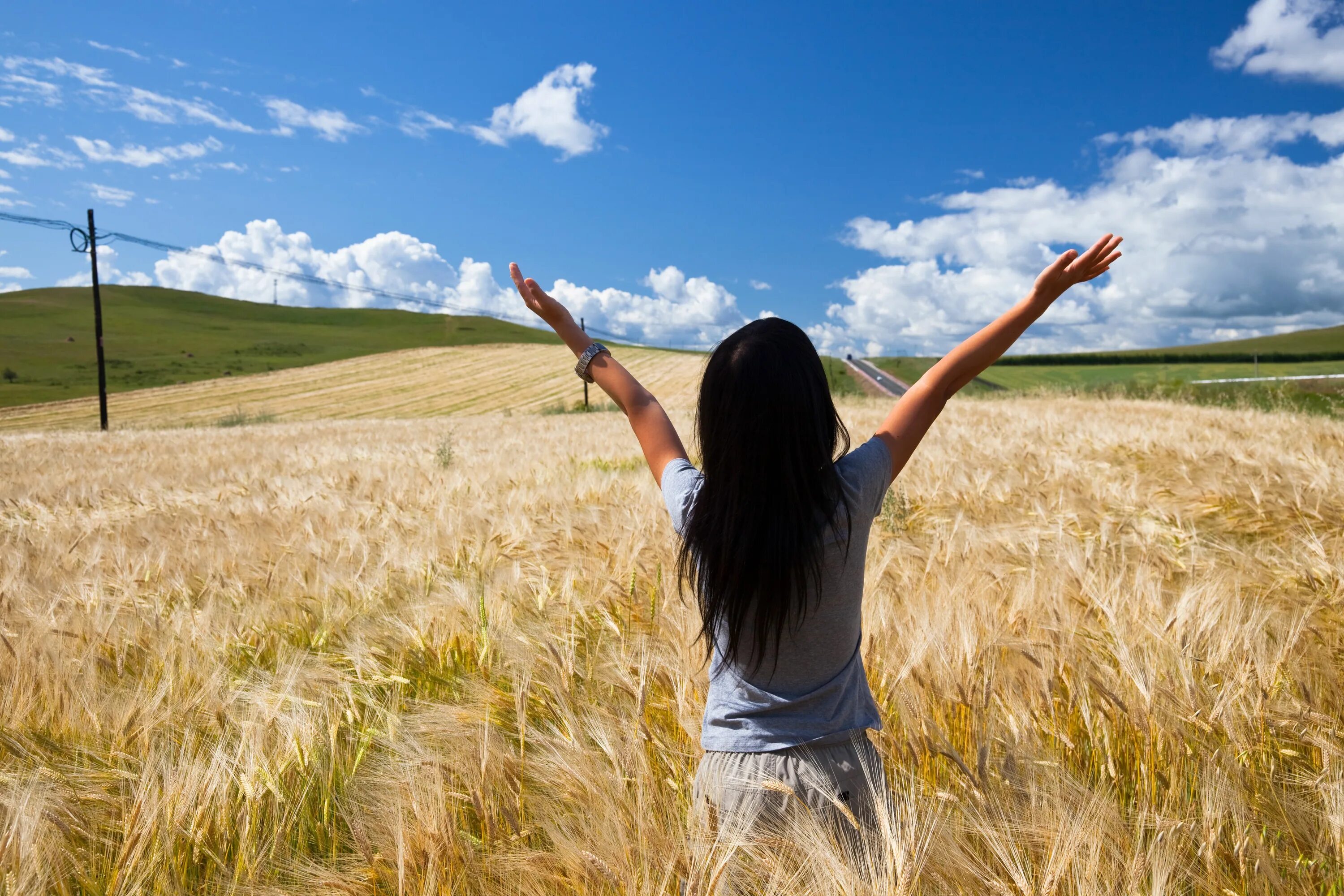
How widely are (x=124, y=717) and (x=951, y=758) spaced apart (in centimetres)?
182

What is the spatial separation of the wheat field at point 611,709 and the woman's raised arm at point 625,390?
508 millimetres

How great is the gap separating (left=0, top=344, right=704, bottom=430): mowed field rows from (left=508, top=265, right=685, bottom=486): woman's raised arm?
26.3 meters

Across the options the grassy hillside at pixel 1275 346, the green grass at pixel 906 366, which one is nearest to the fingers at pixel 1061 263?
the green grass at pixel 906 366

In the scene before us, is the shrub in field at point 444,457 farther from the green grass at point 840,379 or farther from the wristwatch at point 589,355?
the green grass at point 840,379

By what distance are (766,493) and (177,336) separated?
299 feet

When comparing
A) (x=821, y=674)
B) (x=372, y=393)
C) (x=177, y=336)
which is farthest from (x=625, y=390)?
(x=177, y=336)

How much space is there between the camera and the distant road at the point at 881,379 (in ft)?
153

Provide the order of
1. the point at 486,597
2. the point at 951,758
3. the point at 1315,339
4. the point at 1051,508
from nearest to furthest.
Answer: the point at 951,758, the point at 486,597, the point at 1051,508, the point at 1315,339

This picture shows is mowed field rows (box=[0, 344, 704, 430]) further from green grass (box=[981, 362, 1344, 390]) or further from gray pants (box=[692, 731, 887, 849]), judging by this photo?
gray pants (box=[692, 731, 887, 849])

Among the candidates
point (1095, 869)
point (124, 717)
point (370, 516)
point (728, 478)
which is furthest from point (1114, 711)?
point (370, 516)

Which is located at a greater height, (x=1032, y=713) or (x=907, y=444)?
(x=907, y=444)

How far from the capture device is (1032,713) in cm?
149

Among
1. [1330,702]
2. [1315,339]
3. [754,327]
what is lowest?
[1330,702]

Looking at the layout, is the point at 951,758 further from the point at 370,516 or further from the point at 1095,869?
the point at 370,516
